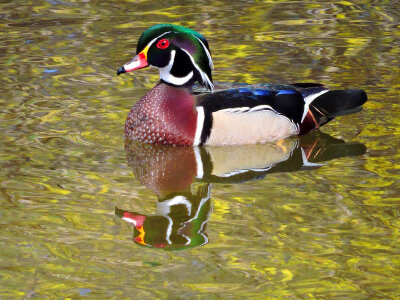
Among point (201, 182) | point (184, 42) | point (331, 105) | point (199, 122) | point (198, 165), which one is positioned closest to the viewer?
point (201, 182)

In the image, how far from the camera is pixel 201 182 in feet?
23.9

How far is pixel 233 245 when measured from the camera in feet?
19.2

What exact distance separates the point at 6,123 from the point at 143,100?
1.30 m

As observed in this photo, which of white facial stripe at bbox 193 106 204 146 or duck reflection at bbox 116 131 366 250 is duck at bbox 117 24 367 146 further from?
duck reflection at bbox 116 131 366 250

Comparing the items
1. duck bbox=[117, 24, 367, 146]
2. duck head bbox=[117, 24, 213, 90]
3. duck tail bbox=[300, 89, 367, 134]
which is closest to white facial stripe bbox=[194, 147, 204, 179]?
duck bbox=[117, 24, 367, 146]

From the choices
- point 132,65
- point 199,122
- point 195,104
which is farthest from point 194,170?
point 132,65

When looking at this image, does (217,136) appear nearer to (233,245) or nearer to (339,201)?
(339,201)

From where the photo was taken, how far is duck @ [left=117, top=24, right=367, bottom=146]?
316 inches

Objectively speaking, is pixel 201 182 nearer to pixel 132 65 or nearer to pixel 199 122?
pixel 199 122

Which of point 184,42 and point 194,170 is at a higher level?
point 184,42

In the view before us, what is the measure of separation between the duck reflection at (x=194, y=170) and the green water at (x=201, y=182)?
3 centimetres

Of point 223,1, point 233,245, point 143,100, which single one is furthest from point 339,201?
point 223,1

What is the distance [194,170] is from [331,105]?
1.66m

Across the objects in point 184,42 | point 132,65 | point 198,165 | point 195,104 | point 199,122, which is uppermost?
point 184,42
